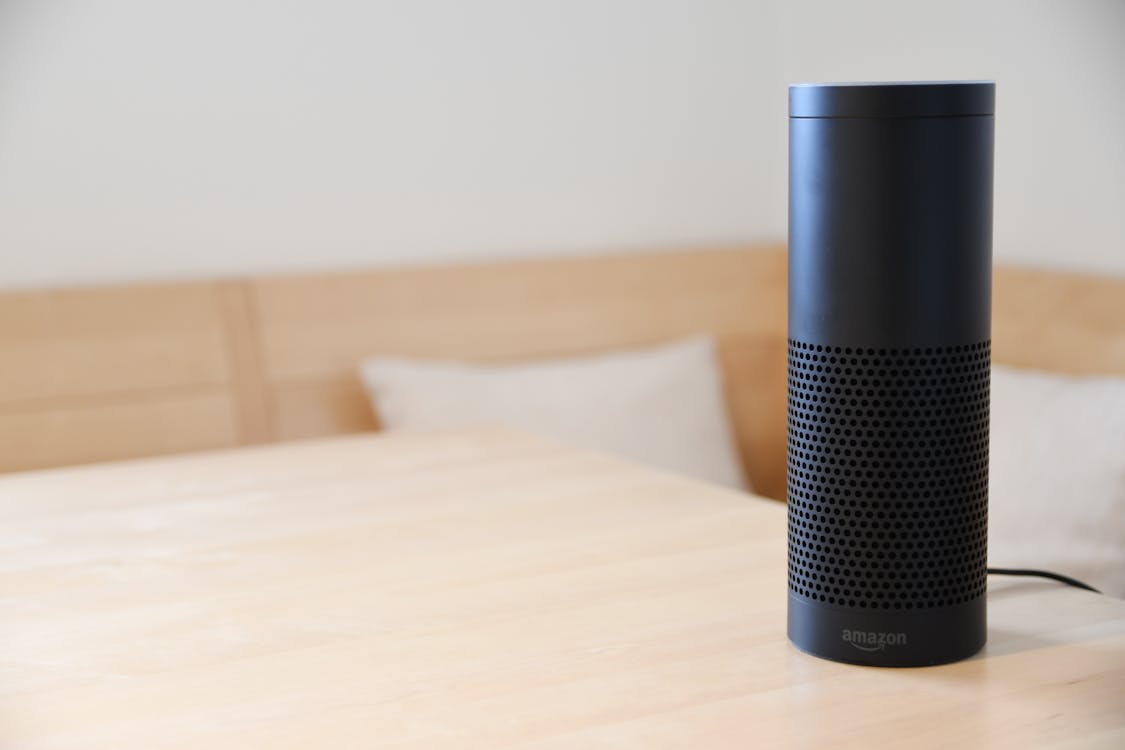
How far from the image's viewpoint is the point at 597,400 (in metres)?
2.27

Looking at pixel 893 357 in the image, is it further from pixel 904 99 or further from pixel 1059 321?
pixel 1059 321

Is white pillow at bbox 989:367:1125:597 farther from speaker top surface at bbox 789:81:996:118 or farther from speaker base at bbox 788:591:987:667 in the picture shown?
speaker top surface at bbox 789:81:996:118

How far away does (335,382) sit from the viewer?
2.25m

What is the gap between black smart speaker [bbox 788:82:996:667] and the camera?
69cm

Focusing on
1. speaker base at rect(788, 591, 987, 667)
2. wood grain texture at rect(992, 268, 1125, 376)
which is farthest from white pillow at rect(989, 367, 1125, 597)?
speaker base at rect(788, 591, 987, 667)

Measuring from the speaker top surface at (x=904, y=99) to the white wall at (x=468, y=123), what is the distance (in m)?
1.45

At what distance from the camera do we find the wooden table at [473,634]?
0.66m

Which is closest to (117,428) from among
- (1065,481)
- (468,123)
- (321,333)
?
(321,333)

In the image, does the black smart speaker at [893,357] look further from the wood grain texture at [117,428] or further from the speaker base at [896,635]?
the wood grain texture at [117,428]

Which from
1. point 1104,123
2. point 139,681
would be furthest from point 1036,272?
point 139,681

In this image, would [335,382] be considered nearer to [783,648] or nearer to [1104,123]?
[1104,123]

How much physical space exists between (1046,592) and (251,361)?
63.0 inches

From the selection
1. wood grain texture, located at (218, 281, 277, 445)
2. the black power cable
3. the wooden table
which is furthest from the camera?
wood grain texture, located at (218, 281, 277, 445)

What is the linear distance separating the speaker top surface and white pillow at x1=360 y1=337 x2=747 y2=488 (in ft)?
4.79
